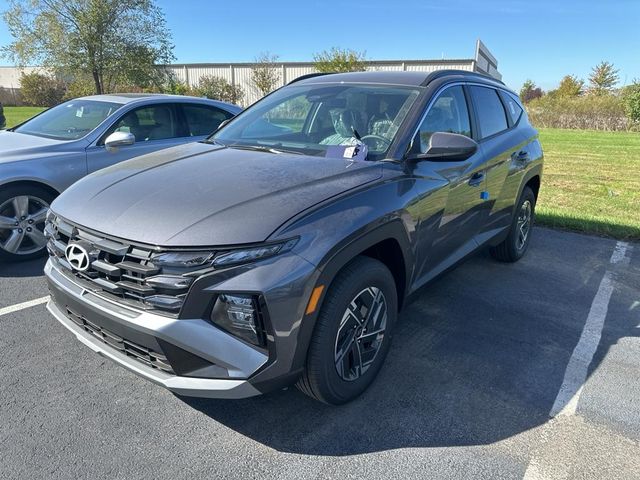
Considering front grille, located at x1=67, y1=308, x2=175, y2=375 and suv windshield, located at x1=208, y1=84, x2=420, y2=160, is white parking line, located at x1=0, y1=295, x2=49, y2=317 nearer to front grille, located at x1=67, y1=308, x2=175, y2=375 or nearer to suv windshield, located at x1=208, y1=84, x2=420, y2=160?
front grille, located at x1=67, y1=308, x2=175, y2=375

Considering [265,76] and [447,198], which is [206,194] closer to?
[447,198]

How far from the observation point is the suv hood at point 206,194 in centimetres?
219

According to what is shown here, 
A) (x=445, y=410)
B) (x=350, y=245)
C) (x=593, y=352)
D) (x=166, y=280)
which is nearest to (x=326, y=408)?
(x=445, y=410)

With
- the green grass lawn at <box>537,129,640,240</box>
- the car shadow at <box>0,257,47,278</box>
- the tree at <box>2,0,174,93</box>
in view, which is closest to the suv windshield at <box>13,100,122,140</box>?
the car shadow at <box>0,257,47,278</box>

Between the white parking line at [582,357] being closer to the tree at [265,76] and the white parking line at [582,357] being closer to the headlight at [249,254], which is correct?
the headlight at [249,254]

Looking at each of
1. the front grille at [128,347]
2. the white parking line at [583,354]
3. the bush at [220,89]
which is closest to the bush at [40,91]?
the bush at [220,89]

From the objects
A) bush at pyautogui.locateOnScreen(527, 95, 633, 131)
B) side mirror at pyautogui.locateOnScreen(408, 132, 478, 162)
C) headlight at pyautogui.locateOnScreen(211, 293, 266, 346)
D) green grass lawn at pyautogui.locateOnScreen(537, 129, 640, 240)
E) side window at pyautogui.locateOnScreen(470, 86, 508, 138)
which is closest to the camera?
headlight at pyautogui.locateOnScreen(211, 293, 266, 346)

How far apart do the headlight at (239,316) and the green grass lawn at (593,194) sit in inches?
232

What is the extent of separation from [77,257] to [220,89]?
37.7 meters

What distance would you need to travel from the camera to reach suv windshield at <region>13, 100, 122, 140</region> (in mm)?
5422

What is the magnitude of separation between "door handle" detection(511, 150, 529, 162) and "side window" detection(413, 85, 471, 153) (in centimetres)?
87

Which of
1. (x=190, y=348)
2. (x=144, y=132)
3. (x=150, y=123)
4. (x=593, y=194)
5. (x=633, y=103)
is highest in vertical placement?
(x=633, y=103)

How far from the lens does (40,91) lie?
37781 mm

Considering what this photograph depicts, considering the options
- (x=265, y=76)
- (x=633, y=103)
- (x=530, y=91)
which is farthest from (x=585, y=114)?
(x=530, y=91)
